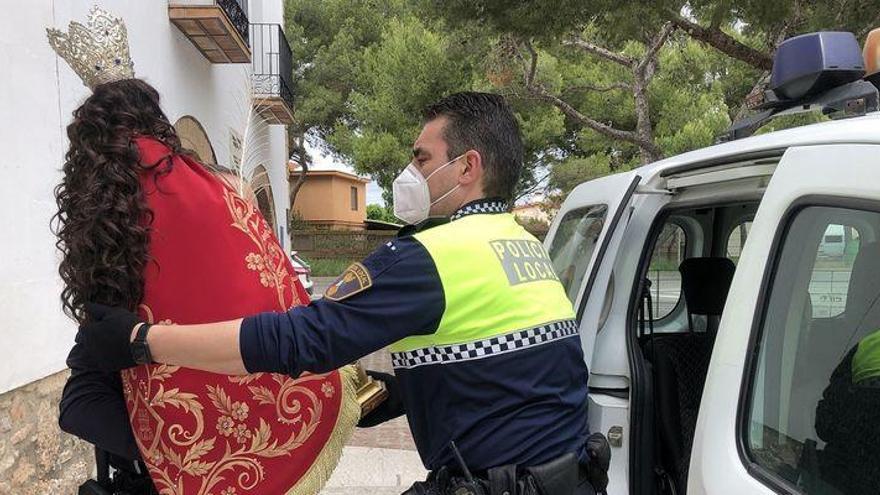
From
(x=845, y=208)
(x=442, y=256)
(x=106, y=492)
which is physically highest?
(x=845, y=208)

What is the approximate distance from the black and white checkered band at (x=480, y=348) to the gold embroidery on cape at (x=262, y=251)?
33 centimetres

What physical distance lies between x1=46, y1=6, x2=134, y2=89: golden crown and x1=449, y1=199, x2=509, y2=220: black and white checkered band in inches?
37.2

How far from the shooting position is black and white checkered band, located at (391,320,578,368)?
1.52 m

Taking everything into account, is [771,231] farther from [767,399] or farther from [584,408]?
[584,408]

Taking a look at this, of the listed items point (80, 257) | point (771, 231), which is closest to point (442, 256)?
point (771, 231)

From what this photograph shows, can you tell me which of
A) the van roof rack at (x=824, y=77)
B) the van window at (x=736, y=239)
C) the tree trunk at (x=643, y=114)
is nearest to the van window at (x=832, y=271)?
the van roof rack at (x=824, y=77)

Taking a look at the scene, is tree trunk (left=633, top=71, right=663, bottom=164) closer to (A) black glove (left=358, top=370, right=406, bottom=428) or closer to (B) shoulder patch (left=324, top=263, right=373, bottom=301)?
(A) black glove (left=358, top=370, right=406, bottom=428)

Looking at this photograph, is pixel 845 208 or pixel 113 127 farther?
pixel 113 127

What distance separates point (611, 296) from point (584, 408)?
628 millimetres

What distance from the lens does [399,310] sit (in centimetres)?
144

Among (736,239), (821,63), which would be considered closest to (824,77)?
(821,63)

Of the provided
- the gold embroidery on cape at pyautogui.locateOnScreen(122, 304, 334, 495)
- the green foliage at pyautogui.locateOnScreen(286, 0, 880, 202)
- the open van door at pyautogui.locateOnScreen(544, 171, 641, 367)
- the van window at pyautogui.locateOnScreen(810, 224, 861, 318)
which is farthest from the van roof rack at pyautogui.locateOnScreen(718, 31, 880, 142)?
the green foliage at pyautogui.locateOnScreen(286, 0, 880, 202)

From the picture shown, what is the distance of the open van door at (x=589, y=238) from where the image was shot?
222cm

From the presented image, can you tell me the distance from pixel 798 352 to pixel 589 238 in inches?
43.1
